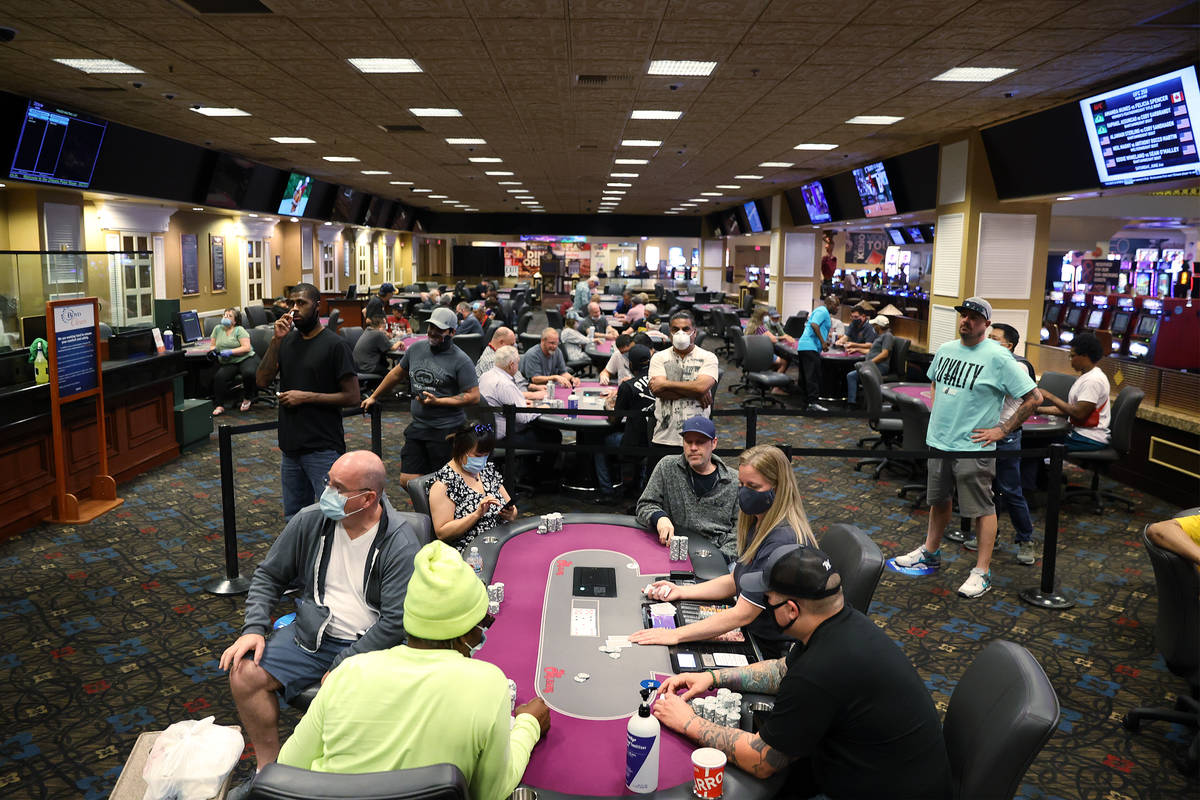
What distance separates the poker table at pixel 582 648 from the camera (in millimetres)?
1975

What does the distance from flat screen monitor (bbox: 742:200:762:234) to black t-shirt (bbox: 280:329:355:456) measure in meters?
16.8

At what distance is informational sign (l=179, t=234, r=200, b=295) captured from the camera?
13.4 m

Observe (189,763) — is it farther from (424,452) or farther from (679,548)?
(424,452)

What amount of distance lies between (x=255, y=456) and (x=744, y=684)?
6856 millimetres

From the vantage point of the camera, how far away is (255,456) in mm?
8109

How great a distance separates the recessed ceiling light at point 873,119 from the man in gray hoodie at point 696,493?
19.7 ft

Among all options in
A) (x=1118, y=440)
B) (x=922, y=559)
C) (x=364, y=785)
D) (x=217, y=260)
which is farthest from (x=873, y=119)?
(x=217, y=260)

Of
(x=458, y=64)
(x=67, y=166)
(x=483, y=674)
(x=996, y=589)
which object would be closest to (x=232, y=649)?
(x=483, y=674)

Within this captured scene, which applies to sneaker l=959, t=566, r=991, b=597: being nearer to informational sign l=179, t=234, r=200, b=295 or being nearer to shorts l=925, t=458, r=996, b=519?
shorts l=925, t=458, r=996, b=519

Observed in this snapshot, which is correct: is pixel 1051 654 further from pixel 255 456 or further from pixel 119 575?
pixel 255 456

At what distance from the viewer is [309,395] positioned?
14.6 feet

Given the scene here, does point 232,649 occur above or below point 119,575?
above

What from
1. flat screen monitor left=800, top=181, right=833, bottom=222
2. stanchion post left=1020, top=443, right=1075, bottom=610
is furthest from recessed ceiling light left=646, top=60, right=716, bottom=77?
flat screen monitor left=800, top=181, right=833, bottom=222

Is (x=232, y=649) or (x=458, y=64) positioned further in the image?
(x=458, y=64)
